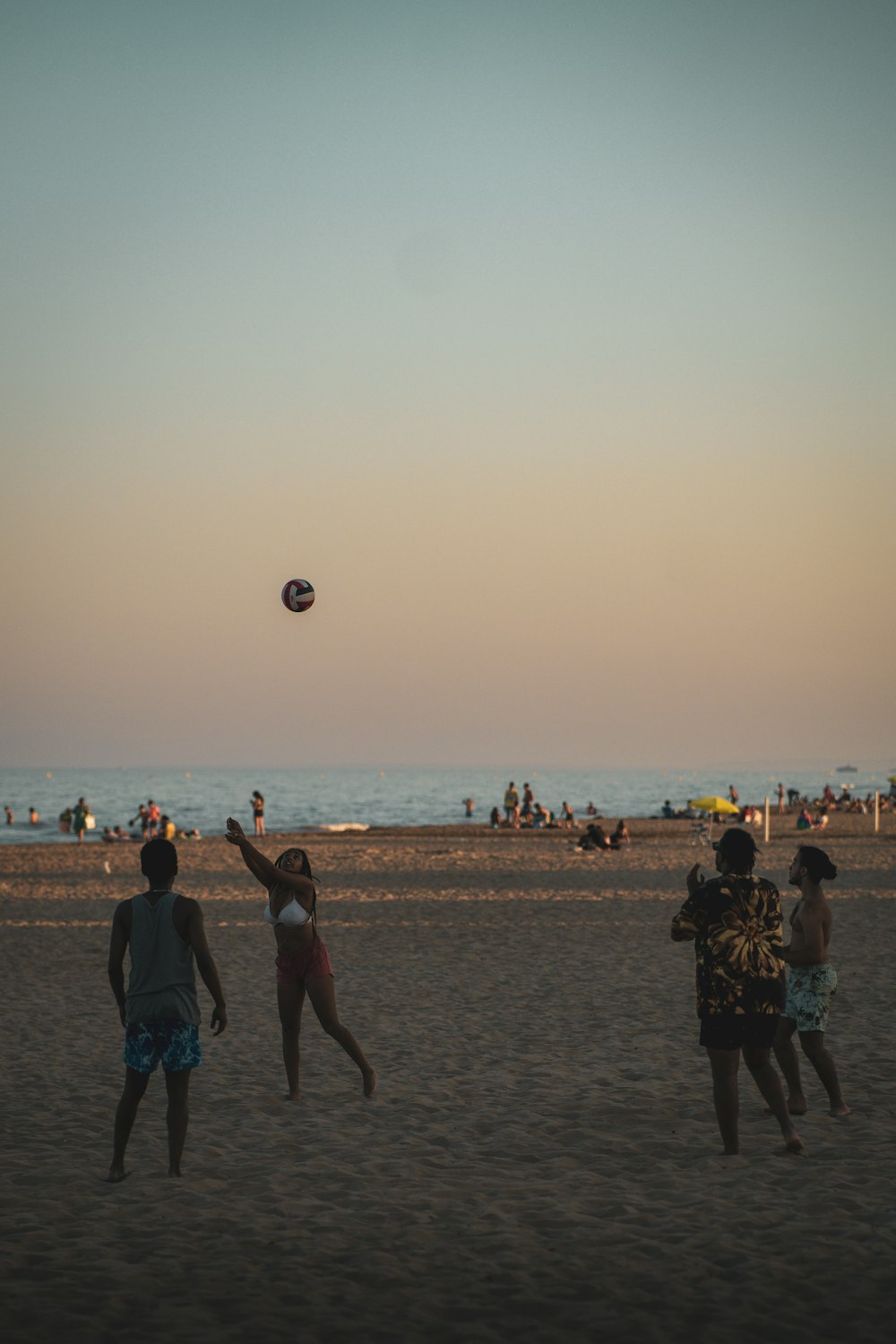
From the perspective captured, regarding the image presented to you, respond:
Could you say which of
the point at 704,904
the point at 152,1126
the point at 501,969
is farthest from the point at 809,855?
the point at 501,969

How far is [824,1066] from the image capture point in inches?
288

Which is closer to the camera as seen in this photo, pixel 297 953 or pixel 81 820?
pixel 297 953

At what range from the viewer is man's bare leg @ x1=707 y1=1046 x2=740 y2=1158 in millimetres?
6277

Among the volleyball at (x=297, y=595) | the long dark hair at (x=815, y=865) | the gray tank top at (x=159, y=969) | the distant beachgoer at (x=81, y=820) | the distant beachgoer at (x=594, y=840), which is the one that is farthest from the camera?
the distant beachgoer at (x=81, y=820)

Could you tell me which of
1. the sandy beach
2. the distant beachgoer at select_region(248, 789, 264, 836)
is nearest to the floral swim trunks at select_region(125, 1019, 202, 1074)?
the sandy beach

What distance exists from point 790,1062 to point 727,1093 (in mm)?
948

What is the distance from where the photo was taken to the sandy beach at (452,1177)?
188 inches

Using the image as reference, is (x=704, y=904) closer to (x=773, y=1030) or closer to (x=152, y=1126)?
(x=773, y=1030)

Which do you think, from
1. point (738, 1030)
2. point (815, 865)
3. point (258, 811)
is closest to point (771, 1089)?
point (738, 1030)

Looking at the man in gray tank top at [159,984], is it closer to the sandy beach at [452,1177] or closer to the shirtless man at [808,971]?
the sandy beach at [452,1177]

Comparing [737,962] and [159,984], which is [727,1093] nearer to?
[737,962]

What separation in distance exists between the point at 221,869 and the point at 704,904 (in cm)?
2341

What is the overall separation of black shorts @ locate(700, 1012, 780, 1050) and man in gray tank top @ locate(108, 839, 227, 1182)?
2.53m

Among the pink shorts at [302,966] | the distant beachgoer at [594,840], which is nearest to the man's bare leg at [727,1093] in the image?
the pink shorts at [302,966]
